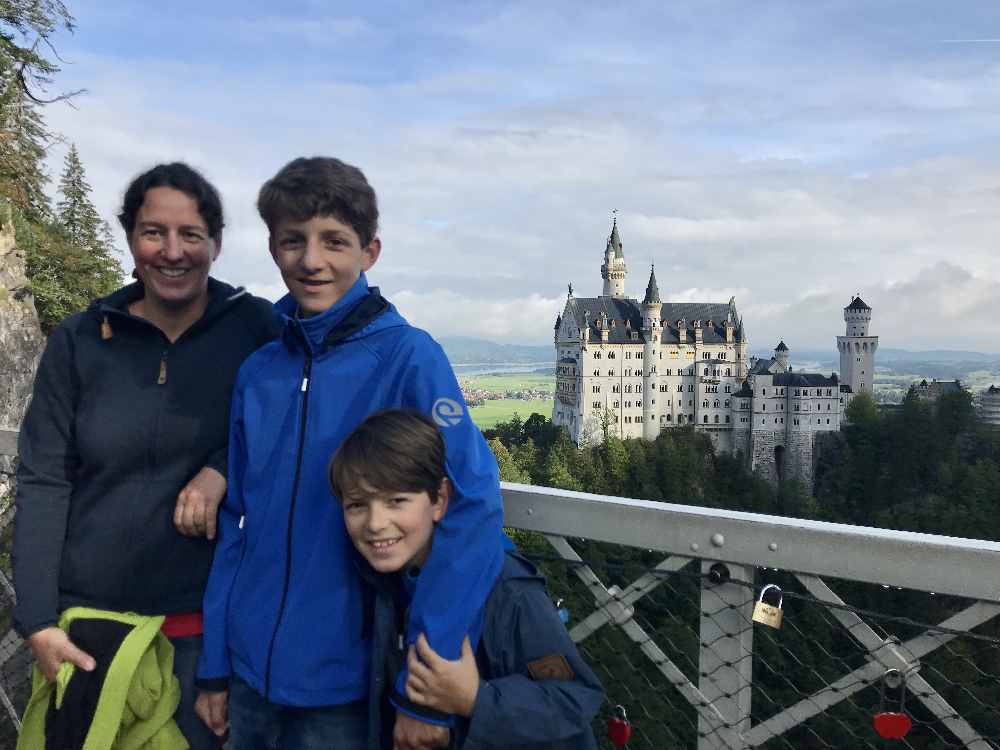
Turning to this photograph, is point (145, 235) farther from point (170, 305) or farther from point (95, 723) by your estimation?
point (95, 723)

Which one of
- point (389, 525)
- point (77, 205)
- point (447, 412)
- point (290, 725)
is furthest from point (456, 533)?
point (77, 205)

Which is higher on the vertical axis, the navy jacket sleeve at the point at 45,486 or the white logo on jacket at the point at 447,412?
the white logo on jacket at the point at 447,412

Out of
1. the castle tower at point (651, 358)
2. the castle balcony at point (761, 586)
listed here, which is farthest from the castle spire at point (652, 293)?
the castle balcony at point (761, 586)

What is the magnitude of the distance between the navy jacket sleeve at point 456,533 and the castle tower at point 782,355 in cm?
6158

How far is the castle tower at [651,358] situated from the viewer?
62.2m

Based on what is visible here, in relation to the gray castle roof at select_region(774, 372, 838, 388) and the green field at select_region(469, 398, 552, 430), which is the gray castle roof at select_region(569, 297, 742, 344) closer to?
the gray castle roof at select_region(774, 372, 838, 388)

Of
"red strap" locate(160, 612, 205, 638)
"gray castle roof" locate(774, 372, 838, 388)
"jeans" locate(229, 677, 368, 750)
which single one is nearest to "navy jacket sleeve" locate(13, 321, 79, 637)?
"red strap" locate(160, 612, 205, 638)

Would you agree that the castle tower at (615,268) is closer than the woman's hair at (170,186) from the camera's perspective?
No

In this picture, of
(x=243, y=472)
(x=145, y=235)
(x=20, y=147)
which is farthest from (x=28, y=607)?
(x=20, y=147)

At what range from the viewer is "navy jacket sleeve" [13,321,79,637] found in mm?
2293

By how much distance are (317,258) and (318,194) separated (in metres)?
0.17

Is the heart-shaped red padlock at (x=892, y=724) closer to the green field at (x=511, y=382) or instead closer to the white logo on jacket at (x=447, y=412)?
the white logo on jacket at (x=447, y=412)

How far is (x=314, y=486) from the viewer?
6.63 ft

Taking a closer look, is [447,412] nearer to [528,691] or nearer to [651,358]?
[528,691]
